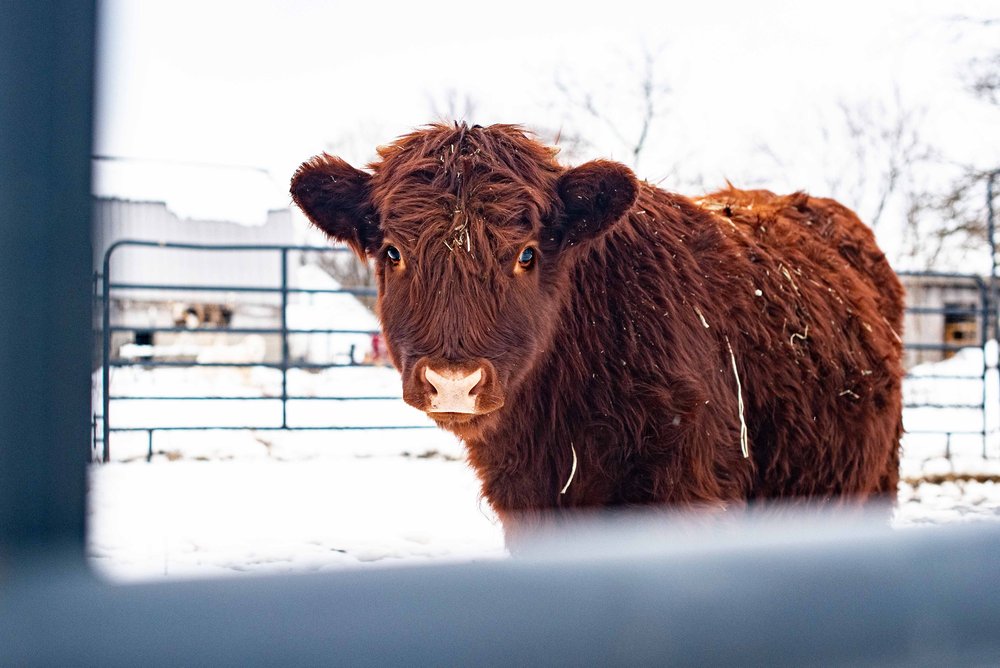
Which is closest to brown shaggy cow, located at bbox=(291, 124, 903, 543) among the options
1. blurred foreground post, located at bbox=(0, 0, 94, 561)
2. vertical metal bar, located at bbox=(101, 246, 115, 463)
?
vertical metal bar, located at bbox=(101, 246, 115, 463)

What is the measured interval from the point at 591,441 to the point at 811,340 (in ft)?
4.26

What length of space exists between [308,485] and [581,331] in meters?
4.20

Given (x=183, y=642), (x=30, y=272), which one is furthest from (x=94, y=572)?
(x=30, y=272)

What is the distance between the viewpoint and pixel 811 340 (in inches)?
147

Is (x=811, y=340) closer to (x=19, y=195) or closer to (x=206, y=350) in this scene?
(x=19, y=195)

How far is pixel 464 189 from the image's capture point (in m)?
2.82

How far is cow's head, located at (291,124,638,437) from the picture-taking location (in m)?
2.63

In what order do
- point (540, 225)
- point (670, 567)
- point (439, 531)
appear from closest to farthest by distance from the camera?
point (670, 567), point (540, 225), point (439, 531)

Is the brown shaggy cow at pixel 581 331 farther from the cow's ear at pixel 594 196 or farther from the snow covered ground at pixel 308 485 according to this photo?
the snow covered ground at pixel 308 485

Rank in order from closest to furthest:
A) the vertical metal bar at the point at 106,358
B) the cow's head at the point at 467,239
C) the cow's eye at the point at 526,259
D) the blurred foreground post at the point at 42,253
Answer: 1. the blurred foreground post at the point at 42,253
2. the vertical metal bar at the point at 106,358
3. the cow's head at the point at 467,239
4. the cow's eye at the point at 526,259

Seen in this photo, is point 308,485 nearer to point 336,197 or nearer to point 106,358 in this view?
point 336,197

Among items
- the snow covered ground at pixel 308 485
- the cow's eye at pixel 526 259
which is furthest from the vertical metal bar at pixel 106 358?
the cow's eye at pixel 526 259

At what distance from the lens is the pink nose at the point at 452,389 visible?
250 centimetres

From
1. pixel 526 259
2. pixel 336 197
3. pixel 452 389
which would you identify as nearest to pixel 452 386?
pixel 452 389
